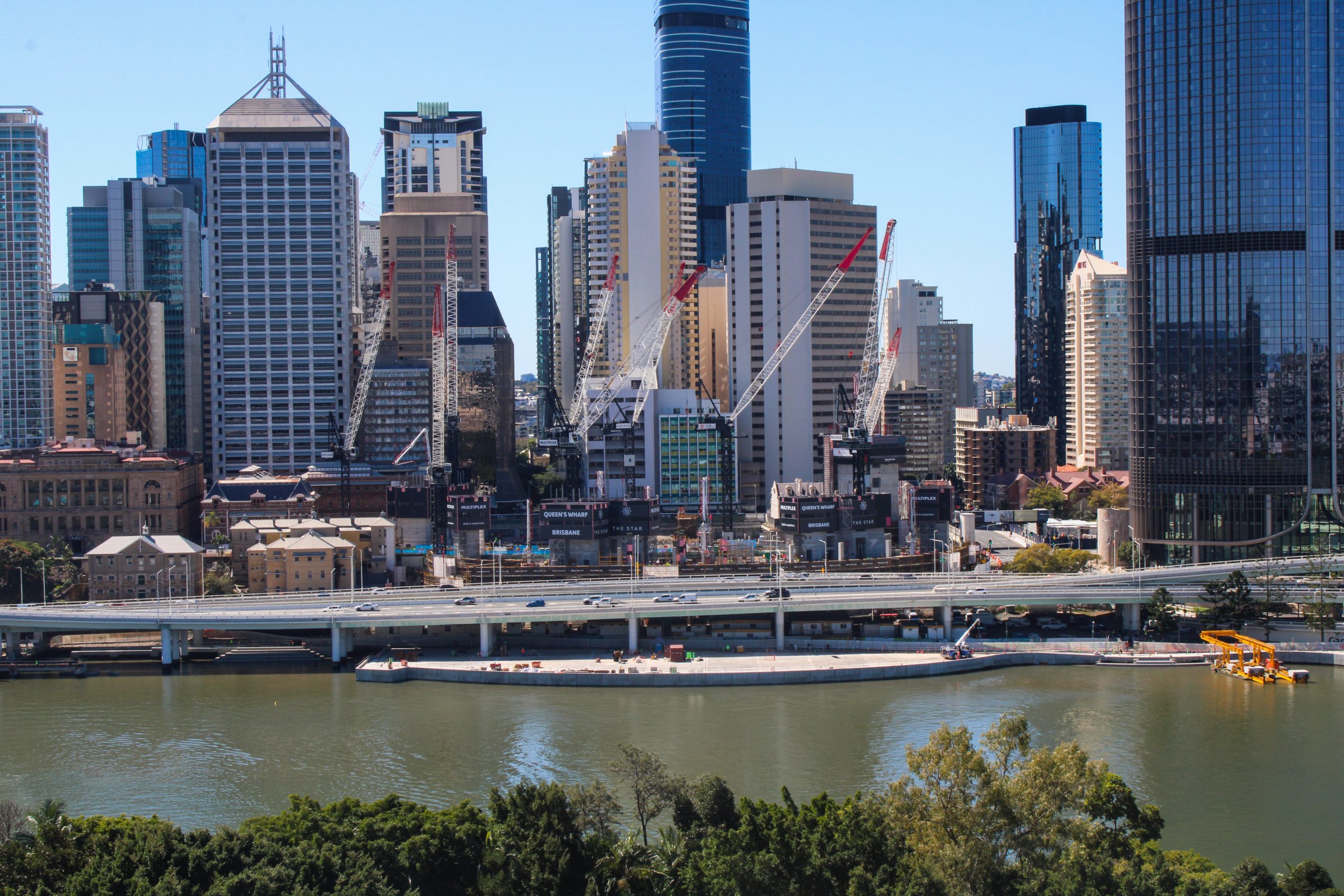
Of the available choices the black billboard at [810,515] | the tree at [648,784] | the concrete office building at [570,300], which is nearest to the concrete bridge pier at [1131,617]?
the black billboard at [810,515]

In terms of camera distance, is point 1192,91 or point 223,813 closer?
point 223,813

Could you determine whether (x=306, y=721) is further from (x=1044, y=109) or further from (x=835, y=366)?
(x=1044, y=109)

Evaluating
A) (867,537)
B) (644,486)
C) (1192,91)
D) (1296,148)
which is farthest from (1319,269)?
(644,486)

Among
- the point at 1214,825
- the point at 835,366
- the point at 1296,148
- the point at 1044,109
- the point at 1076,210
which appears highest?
the point at 1044,109

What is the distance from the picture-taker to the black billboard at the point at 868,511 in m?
62.8

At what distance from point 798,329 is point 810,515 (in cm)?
2854

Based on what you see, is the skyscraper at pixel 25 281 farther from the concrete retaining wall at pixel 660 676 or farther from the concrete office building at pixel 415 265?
the concrete retaining wall at pixel 660 676

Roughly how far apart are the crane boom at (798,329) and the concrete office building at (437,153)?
52.4 m

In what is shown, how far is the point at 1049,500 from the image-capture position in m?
84.8

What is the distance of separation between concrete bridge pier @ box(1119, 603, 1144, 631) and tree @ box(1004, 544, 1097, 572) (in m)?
8.05

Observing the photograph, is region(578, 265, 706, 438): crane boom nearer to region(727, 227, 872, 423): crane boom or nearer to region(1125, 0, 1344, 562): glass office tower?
region(727, 227, 872, 423): crane boom

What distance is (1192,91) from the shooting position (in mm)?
59438

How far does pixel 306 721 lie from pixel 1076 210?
106m

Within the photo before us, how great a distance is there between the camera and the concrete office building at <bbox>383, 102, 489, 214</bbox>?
135375 mm
